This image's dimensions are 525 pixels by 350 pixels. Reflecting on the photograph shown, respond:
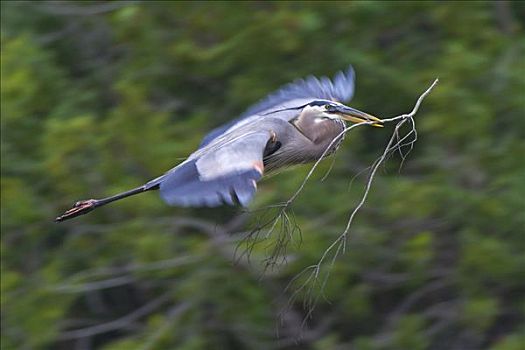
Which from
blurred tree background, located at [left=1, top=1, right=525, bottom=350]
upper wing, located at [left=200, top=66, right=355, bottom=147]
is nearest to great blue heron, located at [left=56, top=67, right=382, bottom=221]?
upper wing, located at [left=200, top=66, right=355, bottom=147]

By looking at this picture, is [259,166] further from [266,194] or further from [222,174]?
[266,194]

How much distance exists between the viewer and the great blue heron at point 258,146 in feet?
12.2

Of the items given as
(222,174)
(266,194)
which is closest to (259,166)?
(222,174)

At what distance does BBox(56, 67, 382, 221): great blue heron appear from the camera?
147 inches

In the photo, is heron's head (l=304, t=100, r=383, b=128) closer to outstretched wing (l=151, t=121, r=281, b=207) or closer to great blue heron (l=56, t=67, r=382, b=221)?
great blue heron (l=56, t=67, r=382, b=221)

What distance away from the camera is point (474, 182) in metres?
6.09

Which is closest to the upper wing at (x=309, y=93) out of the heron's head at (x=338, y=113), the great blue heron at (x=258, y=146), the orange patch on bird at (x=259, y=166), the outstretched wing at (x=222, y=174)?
the great blue heron at (x=258, y=146)

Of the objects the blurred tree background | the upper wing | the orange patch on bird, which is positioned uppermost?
the orange patch on bird

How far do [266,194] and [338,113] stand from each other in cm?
150

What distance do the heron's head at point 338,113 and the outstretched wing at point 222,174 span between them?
0.69 feet

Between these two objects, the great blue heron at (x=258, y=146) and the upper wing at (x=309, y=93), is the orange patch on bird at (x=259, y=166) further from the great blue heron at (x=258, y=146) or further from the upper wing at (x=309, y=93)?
the upper wing at (x=309, y=93)

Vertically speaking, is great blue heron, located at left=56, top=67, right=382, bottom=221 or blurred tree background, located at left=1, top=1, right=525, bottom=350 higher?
great blue heron, located at left=56, top=67, right=382, bottom=221

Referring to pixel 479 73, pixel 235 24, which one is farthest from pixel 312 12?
pixel 479 73

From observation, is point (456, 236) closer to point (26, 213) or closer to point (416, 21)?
point (416, 21)
